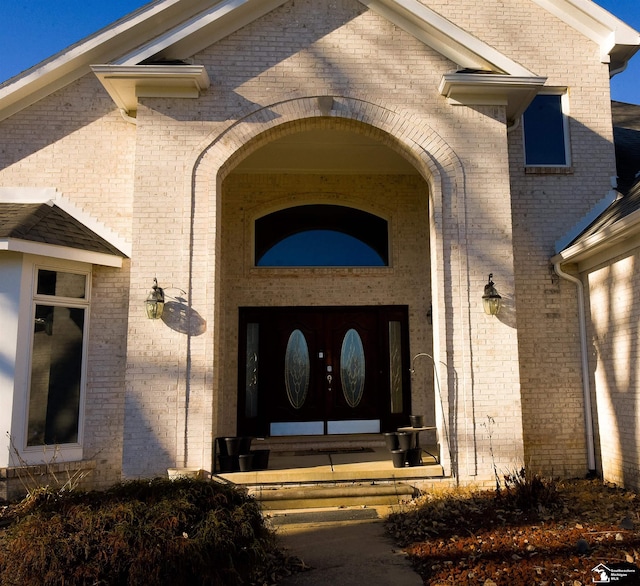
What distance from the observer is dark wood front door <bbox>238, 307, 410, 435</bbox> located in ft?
34.1

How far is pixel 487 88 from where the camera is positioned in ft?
26.4

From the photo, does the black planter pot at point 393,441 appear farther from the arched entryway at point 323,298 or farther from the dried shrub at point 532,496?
the arched entryway at point 323,298

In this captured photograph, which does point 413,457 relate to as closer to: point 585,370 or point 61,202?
point 585,370

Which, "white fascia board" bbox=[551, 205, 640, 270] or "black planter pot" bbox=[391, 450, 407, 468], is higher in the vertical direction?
"white fascia board" bbox=[551, 205, 640, 270]

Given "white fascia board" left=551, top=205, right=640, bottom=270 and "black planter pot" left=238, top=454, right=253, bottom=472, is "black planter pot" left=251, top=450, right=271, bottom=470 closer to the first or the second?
"black planter pot" left=238, top=454, right=253, bottom=472

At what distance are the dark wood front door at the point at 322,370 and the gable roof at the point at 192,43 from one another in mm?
4247

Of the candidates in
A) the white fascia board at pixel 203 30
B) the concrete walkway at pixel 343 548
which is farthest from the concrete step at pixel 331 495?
the white fascia board at pixel 203 30

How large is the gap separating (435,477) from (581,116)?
250 inches

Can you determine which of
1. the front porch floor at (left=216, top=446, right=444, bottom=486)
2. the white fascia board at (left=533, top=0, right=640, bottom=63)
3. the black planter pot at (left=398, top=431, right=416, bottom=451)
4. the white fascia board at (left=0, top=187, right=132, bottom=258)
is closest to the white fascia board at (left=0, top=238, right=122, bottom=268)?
the white fascia board at (left=0, top=187, right=132, bottom=258)

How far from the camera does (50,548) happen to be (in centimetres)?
376

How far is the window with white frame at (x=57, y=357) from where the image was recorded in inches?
304

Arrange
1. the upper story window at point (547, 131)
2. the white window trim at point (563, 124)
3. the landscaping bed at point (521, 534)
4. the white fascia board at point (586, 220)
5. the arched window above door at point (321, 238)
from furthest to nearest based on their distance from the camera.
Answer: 1. the arched window above door at point (321, 238)
2. the upper story window at point (547, 131)
3. the white window trim at point (563, 124)
4. the white fascia board at point (586, 220)
5. the landscaping bed at point (521, 534)

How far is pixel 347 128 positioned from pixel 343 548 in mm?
5500

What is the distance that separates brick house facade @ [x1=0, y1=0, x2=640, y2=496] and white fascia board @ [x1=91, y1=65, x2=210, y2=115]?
0.09 ft
